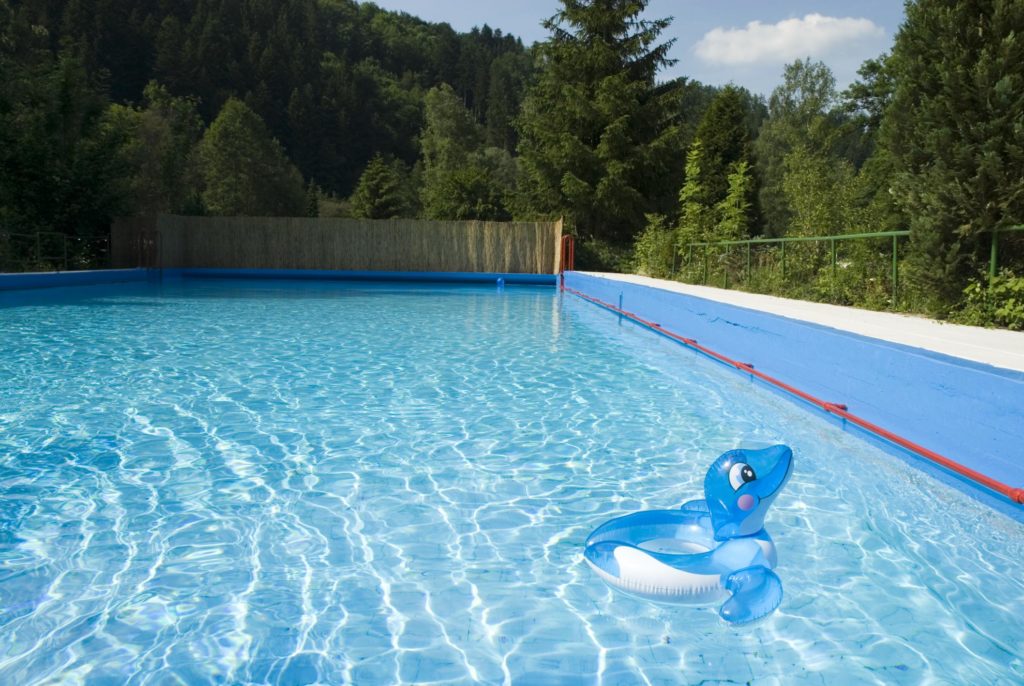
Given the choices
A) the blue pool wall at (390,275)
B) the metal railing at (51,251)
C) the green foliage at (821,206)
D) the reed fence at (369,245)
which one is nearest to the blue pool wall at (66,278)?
the metal railing at (51,251)

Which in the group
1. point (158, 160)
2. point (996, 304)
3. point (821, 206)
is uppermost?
point (158, 160)

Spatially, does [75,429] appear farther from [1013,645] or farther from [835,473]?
[1013,645]

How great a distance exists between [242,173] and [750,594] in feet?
160

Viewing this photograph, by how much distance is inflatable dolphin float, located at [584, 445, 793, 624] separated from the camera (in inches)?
108

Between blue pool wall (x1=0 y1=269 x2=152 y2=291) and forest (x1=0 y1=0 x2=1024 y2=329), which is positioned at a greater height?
forest (x1=0 y1=0 x2=1024 y2=329)

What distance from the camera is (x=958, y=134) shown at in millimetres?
7176

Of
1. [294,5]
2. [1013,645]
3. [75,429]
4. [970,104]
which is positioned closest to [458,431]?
[75,429]

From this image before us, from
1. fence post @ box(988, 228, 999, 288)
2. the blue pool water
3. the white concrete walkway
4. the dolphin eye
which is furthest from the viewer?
fence post @ box(988, 228, 999, 288)

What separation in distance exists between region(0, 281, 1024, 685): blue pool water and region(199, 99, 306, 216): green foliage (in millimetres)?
41151

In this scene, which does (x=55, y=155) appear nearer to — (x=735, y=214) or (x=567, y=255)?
(x=567, y=255)

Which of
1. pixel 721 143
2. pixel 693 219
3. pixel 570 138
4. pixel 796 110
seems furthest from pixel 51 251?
pixel 796 110

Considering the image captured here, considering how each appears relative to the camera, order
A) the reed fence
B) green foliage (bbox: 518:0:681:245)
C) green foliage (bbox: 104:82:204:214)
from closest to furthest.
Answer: the reed fence
green foliage (bbox: 518:0:681:245)
green foliage (bbox: 104:82:204:214)

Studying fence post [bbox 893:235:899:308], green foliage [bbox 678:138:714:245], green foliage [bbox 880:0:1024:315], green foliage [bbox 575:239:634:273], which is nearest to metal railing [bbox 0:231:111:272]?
green foliage [bbox 575:239:634:273]

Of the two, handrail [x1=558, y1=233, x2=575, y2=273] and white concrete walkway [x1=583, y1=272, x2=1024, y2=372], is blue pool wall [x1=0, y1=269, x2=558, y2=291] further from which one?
white concrete walkway [x1=583, y1=272, x2=1024, y2=372]
